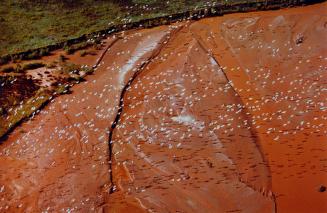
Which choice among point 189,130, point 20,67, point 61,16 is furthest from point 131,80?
point 61,16

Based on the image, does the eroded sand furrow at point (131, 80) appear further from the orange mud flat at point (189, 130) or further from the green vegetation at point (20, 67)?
the green vegetation at point (20, 67)

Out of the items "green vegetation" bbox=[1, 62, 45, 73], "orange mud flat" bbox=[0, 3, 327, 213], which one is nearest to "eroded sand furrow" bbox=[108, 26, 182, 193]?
"orange mud flat" bbox=[0, 3, 327, 213]

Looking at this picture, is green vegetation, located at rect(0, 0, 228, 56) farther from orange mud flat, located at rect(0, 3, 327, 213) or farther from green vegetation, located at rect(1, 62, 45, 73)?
orange mud flat, located at rect(0, 3, 327, 213)

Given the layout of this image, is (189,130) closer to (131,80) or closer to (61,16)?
(131,80)

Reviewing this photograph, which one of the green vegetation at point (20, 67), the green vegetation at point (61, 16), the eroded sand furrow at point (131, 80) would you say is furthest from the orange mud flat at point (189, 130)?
the green vegetation at point (20, 67)

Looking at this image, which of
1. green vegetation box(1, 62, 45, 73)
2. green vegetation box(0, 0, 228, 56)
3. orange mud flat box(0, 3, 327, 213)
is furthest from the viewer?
green vegetation box(0, 0, 228, 56)

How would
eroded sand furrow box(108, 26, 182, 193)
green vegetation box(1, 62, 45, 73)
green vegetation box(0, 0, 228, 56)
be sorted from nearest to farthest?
Result: eroded sand furrow box(108, 26, 182, 193)
green vegetation box(1, 62, 45, 73)
green vegetation box(0, 0, 228, 56)
